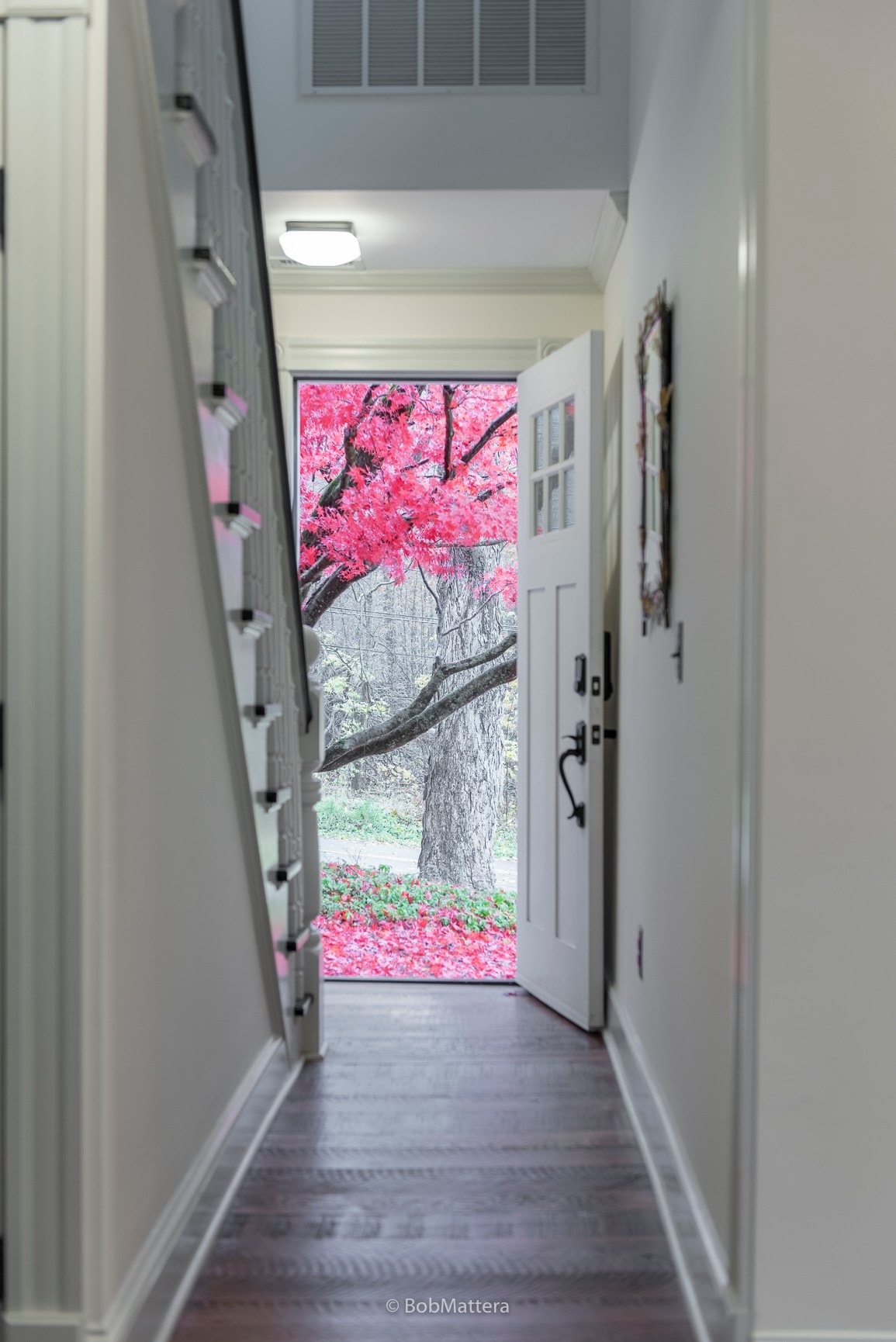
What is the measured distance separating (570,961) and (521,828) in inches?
23.4

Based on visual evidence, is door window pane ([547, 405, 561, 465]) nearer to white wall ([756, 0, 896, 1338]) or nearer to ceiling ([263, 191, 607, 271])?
ceiling ([263, 191, 607, 271])

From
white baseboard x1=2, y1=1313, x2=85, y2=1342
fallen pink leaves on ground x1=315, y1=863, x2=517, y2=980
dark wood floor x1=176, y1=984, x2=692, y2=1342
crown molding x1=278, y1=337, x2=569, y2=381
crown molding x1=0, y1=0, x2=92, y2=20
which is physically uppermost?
crown molding x1=278, y1=337, x2=569, y2=381

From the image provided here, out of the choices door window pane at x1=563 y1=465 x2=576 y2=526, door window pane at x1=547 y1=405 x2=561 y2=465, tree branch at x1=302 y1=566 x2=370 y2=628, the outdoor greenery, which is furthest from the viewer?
the outdoor greenery

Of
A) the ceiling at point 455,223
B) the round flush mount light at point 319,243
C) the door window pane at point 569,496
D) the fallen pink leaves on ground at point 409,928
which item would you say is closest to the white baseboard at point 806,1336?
the door window pane at point 569,496

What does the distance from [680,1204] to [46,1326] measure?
118 cm

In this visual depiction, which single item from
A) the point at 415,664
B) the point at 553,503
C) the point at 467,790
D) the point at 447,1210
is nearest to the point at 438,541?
the point at 415,664

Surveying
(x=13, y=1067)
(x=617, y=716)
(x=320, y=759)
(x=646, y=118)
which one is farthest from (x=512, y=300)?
(x=13, y=1067)

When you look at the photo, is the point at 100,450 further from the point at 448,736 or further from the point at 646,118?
the point at 448,736

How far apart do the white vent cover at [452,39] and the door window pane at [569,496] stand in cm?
119

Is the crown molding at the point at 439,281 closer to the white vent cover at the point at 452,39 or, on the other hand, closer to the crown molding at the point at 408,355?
the crown molding at the point at 408,355

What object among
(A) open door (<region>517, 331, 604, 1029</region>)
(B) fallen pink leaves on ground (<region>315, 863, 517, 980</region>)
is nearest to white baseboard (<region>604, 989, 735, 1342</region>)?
(A) open door (<region>517, 331, 604, 1029</region>)

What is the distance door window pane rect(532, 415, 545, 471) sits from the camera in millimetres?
3953

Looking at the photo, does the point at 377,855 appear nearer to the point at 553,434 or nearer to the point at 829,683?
the point at 553,434

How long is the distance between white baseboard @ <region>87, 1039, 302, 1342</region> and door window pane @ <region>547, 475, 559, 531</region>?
6.47 ft
